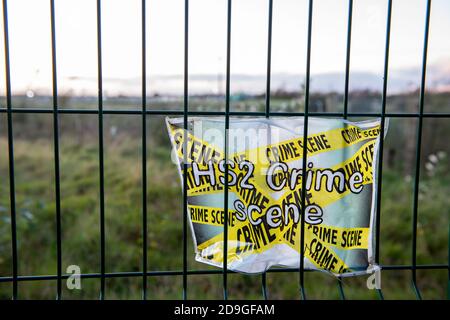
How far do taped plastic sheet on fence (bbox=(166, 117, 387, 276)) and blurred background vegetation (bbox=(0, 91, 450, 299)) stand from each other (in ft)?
8.82

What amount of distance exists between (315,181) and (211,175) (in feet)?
1.54

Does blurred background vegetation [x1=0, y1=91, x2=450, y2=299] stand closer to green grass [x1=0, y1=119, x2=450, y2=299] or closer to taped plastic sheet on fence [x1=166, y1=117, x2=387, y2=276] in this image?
green grass [x1=0, y1=119, x2=450, y2=299]

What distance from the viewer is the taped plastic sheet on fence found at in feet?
6.31

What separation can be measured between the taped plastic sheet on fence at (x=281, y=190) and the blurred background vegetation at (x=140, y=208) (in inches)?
106

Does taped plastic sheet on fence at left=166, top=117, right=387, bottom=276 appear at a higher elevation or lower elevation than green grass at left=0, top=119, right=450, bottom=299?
higher

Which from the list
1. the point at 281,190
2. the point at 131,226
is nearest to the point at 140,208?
the point at 131,226

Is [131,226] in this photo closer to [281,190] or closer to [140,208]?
[140,208]

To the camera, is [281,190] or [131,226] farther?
[131,226]

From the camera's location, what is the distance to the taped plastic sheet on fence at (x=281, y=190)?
75.8 inches

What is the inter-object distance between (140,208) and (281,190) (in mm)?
4117

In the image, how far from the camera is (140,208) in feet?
19.1

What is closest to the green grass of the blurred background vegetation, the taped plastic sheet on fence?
the blurred background vegetation
